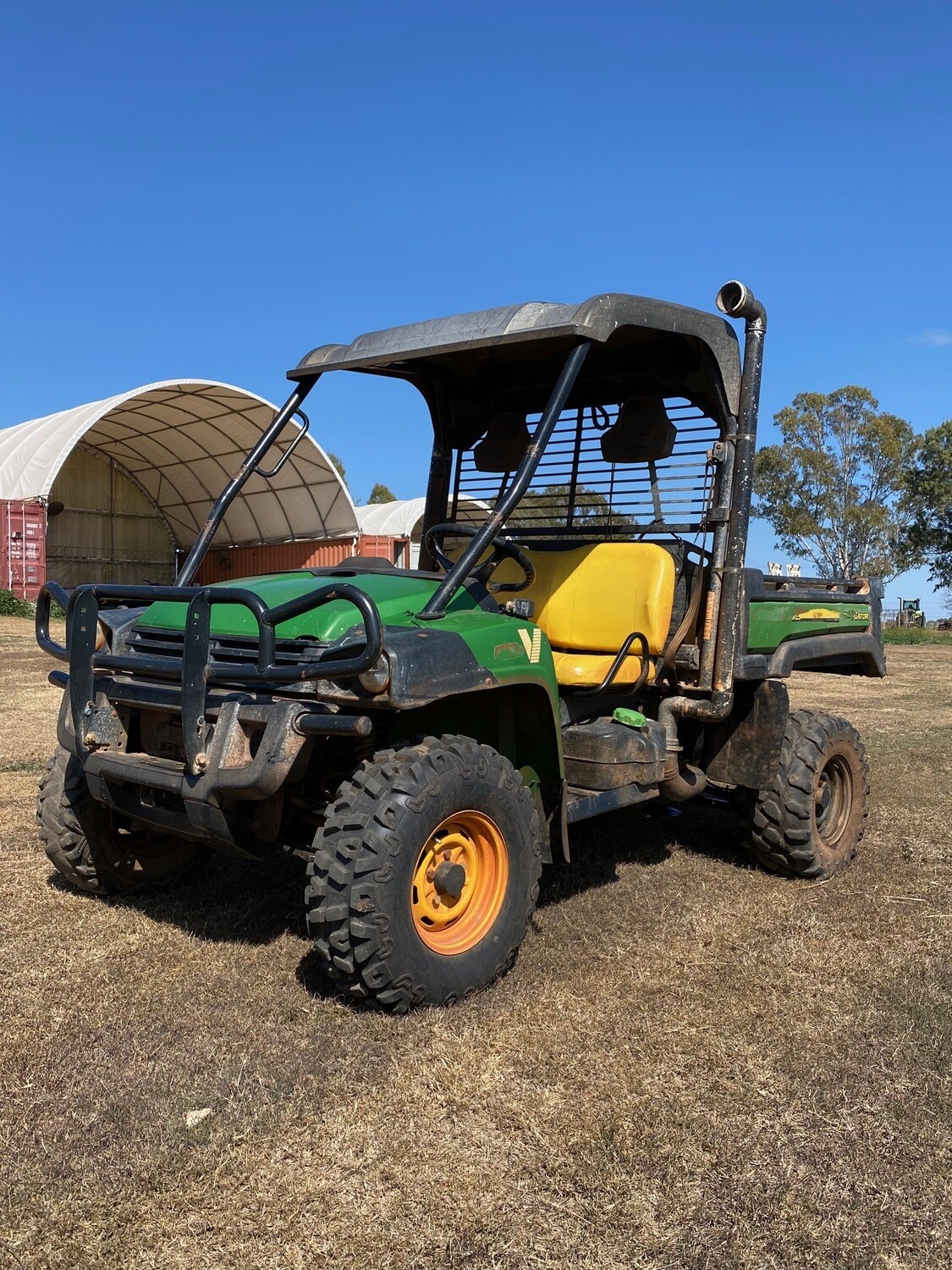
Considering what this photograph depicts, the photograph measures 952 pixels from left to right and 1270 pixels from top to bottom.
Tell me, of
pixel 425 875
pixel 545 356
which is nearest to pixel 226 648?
pixel 425 875

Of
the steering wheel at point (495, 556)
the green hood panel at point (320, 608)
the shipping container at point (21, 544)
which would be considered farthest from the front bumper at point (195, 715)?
the shipping container at point (21, 544)

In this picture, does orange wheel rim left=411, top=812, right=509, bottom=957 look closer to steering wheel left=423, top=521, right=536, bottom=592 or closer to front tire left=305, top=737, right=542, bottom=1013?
front tire left=305, top=737, right=542, bottom=1013

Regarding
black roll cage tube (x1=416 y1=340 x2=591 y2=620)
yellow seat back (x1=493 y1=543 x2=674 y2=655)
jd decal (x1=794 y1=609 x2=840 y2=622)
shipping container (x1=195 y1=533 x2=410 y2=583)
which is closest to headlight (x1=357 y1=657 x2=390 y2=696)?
black roll cage tube (x1=416 y1=340 x2=591 y2=620)

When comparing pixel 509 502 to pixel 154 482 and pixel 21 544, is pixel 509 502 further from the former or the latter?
pixel 154 482

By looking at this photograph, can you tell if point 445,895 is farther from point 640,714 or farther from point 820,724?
point 820,724

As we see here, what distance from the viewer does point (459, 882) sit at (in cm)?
364

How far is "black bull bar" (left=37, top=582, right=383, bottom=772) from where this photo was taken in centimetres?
325

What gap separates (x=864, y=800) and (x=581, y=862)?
1597mm

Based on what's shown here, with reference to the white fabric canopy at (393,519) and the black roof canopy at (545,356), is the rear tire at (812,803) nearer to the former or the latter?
the black roof canopy at (545,356)

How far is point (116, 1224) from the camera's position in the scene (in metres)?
2.41

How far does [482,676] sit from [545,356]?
1.93 metres

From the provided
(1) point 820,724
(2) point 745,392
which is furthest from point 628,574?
(1) point 820,724

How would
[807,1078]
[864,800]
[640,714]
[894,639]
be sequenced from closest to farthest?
[807,1078]
[640,714]
[864,800]
[894,639]

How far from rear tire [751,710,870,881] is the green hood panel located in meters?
2.06
